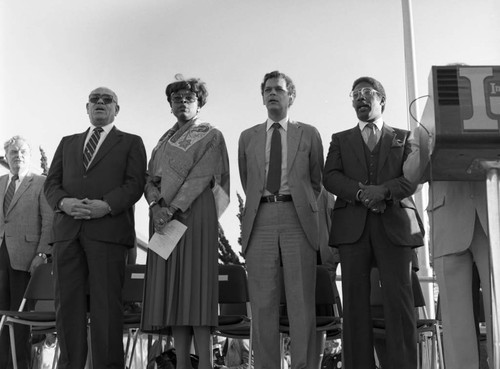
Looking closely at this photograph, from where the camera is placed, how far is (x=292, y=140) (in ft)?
13.5

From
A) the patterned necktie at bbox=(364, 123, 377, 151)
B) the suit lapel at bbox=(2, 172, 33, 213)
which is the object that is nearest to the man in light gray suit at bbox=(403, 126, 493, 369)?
the patterned necktie at bbox=(364, 123, 377, 151)

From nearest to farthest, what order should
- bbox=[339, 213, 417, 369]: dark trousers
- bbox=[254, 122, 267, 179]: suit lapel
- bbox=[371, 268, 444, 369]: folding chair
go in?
bbox=[339, 213, 417, 369]: dark trousers → bbox=[371, 268, 444, 369]: folding chair → bbox=[254, 122, 267, 179]: suit lapel

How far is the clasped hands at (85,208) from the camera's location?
13.0 feet

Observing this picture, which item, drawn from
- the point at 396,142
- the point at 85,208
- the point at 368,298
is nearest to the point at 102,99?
the point at 85,208

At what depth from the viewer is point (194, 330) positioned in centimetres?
386

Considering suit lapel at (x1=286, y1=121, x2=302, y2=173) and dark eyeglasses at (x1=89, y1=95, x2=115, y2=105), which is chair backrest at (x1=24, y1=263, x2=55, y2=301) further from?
suit lapel at (x1=286, y1=121, x2=302, y2=173)

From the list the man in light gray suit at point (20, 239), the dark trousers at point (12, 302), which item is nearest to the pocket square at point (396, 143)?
the man in light gray suit at point (20, 239)

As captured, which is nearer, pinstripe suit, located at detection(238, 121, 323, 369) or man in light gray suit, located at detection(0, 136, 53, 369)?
pinstripe suit, located at detection(238, 121, 323, 369)

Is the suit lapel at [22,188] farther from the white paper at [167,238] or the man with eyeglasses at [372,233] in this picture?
the man with eyeglasses at [372,233]

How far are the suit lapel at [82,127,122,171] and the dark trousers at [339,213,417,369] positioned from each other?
146 centimetres

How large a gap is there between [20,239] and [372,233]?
2.58m

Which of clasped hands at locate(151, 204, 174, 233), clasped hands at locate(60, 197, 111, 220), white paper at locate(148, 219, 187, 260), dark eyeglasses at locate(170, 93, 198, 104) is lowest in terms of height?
white paper at locate(148, 219, 187, 260)

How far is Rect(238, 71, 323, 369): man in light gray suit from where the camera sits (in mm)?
3812

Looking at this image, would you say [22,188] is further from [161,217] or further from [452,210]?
[452,210]
